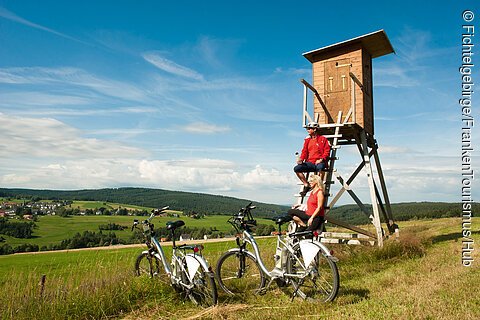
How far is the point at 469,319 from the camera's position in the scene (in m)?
4.89

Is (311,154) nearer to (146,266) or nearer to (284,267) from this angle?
(284,267)

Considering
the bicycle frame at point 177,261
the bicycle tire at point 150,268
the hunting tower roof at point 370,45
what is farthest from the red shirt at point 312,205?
the hunting tower roof at point 370,45

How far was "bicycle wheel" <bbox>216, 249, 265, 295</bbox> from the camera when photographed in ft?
23.3

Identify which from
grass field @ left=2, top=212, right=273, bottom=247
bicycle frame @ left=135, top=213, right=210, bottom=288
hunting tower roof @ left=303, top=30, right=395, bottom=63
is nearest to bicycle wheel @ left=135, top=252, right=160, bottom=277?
bicycle frame @ left=135, top=213, right=210, bottom=288

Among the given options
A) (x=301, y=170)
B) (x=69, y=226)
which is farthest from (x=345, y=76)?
(x=69, y=226)

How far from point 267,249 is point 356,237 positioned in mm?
3069

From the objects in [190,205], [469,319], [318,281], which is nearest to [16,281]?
[318,281]

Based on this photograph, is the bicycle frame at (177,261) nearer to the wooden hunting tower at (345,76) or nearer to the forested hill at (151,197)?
the wooden hunting tower at (345,76)

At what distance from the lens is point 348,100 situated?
42.2 feet

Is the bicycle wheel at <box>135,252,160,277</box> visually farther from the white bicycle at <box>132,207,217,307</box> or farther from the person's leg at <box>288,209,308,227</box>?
the person's leg at <box>288,209,308,227</box>

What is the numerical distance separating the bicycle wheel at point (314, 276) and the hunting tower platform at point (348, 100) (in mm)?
5360

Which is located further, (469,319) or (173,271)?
(173,271)

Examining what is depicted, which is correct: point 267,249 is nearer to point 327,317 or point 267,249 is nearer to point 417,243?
point 417,243

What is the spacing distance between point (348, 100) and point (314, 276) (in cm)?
793
